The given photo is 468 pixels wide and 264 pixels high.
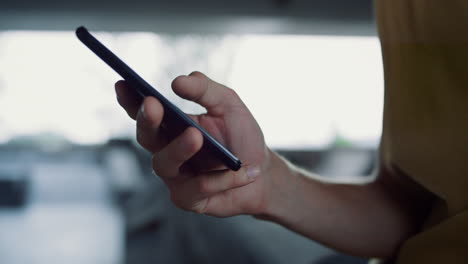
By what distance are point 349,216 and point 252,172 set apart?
0.20 metres

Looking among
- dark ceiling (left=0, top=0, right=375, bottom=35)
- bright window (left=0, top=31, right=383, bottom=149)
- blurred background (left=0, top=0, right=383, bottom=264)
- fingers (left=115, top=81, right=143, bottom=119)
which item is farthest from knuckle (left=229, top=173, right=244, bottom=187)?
bright window (left=0, top=31, right=383, bottom=149)

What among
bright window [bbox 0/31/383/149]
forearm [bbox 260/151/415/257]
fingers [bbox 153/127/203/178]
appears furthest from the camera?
bright window [bbox 0/31/383/149]

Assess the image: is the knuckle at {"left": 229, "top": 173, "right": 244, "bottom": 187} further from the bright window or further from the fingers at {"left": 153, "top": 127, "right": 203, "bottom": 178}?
the bright window

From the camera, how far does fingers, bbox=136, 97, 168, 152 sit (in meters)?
0.40

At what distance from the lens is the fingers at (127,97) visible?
1.49 feet

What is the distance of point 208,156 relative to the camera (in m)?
0.47

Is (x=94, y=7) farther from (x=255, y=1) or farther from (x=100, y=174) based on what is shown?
(x=100, y=174)

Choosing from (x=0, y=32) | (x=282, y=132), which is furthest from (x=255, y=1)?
(x=0, y=32)

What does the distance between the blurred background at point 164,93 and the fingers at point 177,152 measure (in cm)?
81

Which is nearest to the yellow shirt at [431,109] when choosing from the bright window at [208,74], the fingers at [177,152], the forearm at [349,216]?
the forearm at [349,216]

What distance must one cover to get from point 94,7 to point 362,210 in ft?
4.16

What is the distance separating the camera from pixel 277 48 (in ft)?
6.59

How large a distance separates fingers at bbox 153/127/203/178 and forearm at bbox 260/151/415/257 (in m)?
0.22

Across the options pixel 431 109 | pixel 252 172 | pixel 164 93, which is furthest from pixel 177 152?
pixel 164 93
